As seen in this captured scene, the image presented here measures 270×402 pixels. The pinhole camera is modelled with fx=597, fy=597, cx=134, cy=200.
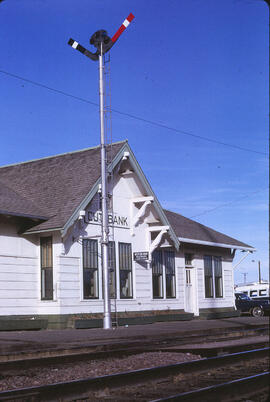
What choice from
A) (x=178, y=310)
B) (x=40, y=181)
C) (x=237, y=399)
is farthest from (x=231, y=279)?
(x=237, y=399)

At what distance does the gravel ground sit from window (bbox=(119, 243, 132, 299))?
11382mm

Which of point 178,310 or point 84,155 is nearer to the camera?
point 84,155

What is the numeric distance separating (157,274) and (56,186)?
631 centimetres

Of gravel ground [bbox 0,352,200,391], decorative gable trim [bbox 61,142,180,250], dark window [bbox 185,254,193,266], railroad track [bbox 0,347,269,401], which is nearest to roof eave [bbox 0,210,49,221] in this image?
decorative gable trim [bbox 61,142,180,250]

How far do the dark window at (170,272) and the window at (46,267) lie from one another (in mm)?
7096

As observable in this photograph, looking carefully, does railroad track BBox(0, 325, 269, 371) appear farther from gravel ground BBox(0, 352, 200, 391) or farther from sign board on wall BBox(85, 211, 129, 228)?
sign board on wall BBox(85, 211, 129, 228)

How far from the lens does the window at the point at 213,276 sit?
2952 centimetres

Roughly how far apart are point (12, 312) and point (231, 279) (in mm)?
14857

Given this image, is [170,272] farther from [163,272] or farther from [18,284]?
[18,284]

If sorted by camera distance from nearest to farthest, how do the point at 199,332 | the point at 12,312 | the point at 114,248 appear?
the point at 199,332 < the point at 12,312 < the point at 114,248

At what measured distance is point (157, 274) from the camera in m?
26.1

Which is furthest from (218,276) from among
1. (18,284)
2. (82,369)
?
(82,369)

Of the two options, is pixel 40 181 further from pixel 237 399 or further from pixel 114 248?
pixel 237 399

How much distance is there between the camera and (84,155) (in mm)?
24297
